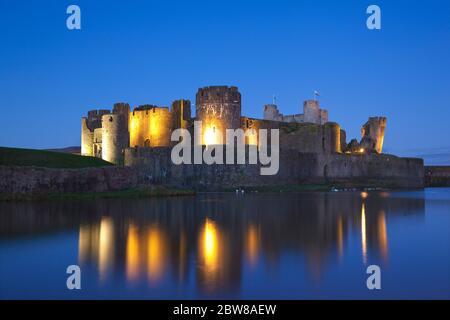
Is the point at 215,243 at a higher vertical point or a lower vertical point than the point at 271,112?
lower

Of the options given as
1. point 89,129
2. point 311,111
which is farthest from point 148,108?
point 311,111

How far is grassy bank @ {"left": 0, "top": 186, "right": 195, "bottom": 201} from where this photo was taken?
2208cm

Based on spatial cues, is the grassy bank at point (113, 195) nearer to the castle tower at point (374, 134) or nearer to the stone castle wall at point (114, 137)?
the stone castle wall at point (114, 137)

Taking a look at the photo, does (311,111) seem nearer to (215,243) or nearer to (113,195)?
(113,195)

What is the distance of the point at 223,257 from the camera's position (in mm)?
8242

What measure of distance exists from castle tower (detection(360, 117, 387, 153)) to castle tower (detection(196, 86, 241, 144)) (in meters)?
19.0

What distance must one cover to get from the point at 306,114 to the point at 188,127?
2129 centimetres

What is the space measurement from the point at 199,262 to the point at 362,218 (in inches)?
320

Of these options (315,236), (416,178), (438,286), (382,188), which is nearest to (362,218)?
(315,236)

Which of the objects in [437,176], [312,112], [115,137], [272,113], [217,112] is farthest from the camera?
[437,176]

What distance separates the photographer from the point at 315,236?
10797 mm

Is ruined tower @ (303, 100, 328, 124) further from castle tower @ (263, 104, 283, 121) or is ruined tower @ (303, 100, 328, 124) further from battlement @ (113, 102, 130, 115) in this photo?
battlement @ (113, 102, 130, 115)

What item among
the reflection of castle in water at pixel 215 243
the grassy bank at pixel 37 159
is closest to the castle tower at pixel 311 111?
the grassy bank at pixel 37 159
